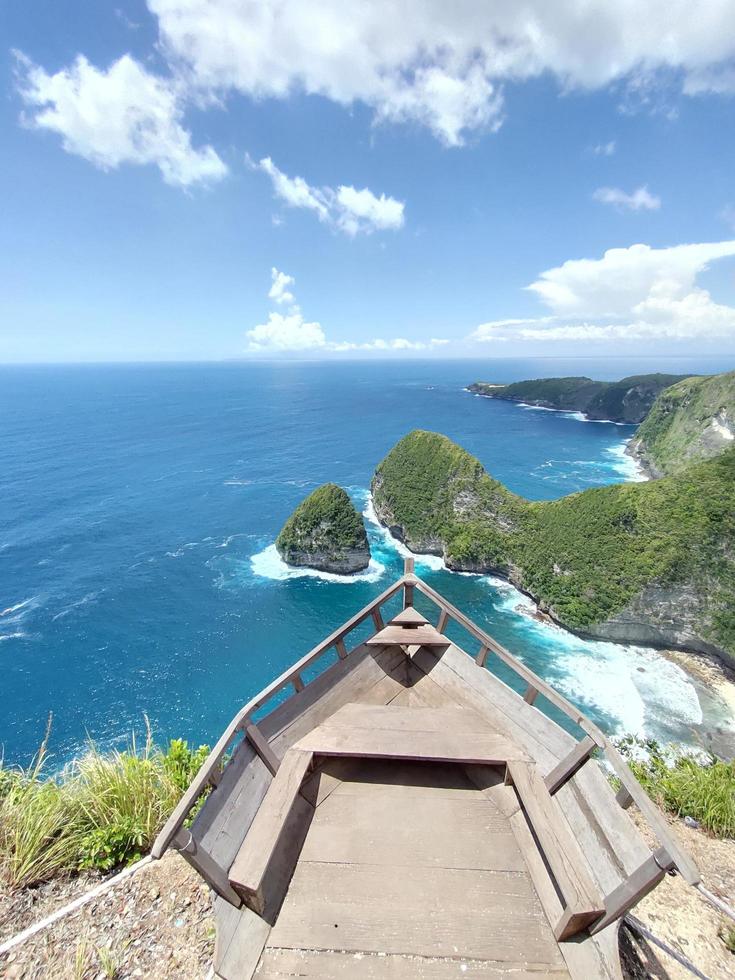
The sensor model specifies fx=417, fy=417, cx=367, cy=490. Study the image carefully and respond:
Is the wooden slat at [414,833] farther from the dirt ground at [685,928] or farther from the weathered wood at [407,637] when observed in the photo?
the dirt ground at [685,928]

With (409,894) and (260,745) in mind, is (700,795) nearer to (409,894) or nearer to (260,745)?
(409,894)

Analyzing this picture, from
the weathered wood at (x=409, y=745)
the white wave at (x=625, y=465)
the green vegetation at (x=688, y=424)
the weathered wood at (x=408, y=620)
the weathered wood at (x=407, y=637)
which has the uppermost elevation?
the weathered wood at (x=408, y=620)

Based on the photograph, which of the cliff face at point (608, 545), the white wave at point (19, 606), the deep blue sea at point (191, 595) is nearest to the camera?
the deep blue sea at point (191, 595)

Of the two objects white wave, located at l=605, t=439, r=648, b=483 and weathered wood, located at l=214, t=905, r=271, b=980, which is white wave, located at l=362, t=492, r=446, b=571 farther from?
white wave, located at l=605, t=439, r=648, b=483

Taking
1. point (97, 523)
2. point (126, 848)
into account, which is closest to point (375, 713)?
point (126, 848)

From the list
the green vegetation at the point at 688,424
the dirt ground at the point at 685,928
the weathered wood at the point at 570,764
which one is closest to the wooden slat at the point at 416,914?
the weathered wood at the point at 570,764
